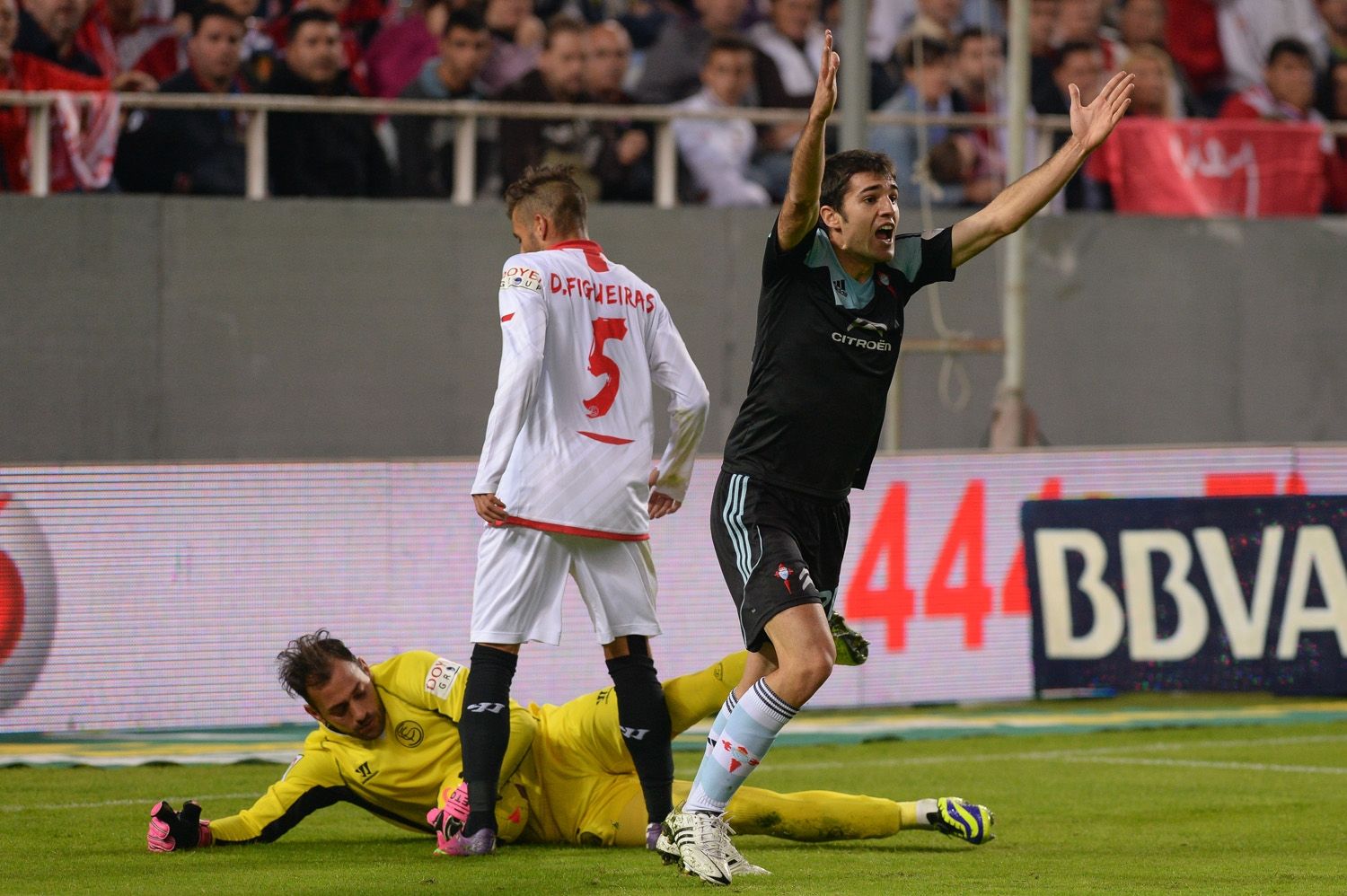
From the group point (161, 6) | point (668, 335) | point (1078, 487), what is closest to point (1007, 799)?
point (668, 335)

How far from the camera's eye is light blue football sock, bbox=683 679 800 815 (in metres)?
5.45

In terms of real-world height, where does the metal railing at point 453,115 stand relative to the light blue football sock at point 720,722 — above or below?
above

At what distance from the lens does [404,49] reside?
13617mm

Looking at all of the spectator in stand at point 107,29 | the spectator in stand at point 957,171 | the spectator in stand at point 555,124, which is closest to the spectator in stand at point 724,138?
the spectator in stand at point 555,124

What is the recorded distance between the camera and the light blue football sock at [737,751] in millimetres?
5449

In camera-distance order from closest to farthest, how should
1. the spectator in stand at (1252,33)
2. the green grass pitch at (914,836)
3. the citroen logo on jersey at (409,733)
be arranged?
the green grass pitch at (914,836), the citroen logo on jersey at (409,733), the spectator in stand at (1252,33)

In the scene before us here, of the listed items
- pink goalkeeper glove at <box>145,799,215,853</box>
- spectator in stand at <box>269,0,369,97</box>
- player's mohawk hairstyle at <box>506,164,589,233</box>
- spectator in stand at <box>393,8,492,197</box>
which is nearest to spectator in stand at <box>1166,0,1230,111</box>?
spectator in stand at <box>393,8,492,197</box>

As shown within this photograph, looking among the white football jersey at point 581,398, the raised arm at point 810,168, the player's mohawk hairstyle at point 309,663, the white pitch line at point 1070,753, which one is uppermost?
the raised arm at point 810,168

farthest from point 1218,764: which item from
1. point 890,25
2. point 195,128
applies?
point 890,25

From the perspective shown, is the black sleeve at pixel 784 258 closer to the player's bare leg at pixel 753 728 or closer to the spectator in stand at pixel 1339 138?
the player's bare leg at pixel 753 728

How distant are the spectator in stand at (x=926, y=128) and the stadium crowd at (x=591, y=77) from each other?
21 millimetres

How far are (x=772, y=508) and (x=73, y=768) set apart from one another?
Answer: 4540 millimetres

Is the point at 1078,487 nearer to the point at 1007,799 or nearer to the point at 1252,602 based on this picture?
the point at 1252,602

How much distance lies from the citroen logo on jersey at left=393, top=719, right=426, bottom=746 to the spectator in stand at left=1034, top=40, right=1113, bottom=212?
10143mm
